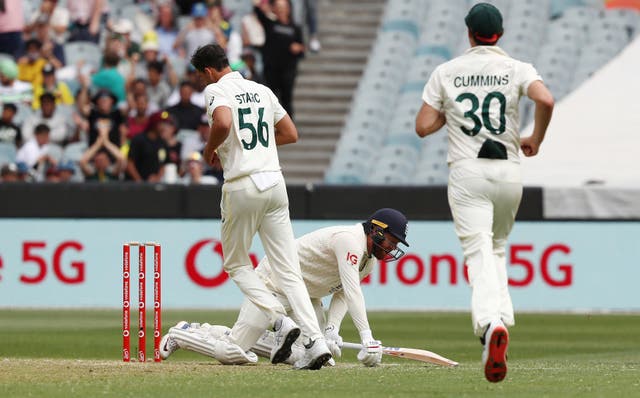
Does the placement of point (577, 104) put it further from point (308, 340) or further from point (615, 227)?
point (308, 340)

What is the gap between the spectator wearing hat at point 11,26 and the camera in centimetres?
2258

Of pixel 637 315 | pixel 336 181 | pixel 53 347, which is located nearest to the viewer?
pixel 53 347

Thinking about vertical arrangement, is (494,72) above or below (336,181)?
above

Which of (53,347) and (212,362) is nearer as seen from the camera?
(212,362)

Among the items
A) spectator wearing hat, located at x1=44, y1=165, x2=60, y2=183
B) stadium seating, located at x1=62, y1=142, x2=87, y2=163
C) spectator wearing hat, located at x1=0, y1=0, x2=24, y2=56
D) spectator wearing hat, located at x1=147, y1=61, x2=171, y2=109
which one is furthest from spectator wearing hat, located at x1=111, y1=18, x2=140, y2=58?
spectator wearing hat, located at x1=44, y1=165, x2=60, y2=183

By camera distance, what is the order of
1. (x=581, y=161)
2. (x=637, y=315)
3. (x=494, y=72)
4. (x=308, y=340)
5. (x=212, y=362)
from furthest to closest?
(x=581, y=161) → (x=637, y=315) → (x=212, y=362) → (x=308, y=340) → (x=494, y=72)

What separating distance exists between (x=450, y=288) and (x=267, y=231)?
8493 mm

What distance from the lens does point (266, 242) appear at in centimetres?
1019

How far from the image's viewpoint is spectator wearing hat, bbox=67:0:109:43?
2364cm

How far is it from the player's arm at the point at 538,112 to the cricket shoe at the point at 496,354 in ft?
3.95

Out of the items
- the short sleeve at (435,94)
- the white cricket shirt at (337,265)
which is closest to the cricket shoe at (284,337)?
the white cricket shirt at (337,265)

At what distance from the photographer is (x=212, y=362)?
A: 1148 centimetres

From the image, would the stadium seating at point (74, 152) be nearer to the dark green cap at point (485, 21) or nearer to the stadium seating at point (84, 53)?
the stadium seating at point (84, 53)

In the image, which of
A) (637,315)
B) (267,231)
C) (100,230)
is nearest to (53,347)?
(267,231)
